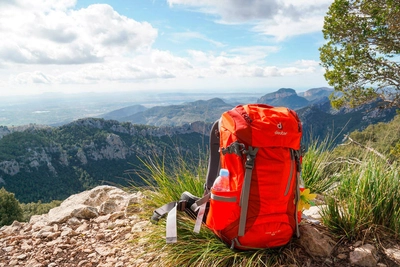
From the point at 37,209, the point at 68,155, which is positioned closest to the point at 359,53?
the point at 37,209

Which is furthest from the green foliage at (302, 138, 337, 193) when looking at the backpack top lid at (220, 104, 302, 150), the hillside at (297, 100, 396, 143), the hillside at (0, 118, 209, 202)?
the hillside at (0, 118, 209, 202)

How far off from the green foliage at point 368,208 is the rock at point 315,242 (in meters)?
0.15

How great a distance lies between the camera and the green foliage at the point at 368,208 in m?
2.16

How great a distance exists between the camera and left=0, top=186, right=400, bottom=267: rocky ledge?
204 centimetres

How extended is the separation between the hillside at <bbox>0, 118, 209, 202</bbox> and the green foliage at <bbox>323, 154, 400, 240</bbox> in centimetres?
5045

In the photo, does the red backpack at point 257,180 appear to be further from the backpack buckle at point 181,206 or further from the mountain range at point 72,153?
the mountain range at point 72,153

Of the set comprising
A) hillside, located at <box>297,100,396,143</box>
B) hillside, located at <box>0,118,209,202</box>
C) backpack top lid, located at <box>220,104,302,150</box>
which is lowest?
hillside, located at <box>0,118,209,202</box>

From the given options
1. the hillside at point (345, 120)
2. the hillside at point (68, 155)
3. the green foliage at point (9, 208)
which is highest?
the hillside at point (345, 120)

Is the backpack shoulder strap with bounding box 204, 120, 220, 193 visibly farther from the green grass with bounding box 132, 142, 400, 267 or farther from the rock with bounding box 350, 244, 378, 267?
the rock with bounding box 350, 244, 378, 267

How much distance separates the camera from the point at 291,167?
78.9 inches

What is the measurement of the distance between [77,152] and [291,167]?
71947 millimetres

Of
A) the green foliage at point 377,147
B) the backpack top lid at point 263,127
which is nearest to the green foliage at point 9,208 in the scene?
the green foliage at point 377,147

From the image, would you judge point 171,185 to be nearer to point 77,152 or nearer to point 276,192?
point 276,192

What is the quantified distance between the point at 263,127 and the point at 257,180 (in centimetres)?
35
